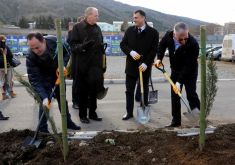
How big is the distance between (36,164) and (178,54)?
297 cm

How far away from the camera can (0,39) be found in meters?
10.4

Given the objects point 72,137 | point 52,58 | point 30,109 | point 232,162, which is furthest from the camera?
point 30,109

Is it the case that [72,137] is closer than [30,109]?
Yes

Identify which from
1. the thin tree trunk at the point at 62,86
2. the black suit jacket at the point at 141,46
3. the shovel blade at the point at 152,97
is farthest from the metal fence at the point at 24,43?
the thin tree trunk at the point at 62,86

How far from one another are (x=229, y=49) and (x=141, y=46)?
78.8 feet

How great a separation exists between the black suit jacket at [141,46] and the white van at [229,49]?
74.2 feet

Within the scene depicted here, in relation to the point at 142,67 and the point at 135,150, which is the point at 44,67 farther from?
the point at 135,150

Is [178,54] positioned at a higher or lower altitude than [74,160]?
higher

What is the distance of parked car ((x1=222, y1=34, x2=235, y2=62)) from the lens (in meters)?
29.7

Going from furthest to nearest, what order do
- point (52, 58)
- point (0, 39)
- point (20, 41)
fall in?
point (20, 41)
point (0, 39)
point (52, 58)

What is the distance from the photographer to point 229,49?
1196 inches

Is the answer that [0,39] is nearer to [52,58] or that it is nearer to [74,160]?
[52,58]

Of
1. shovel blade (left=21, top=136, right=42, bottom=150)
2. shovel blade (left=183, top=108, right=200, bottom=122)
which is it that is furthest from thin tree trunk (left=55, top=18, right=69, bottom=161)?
shovel blade (left=183, top=108, right=200, bottom=122)

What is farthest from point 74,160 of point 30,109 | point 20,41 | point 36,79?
point 20,41
